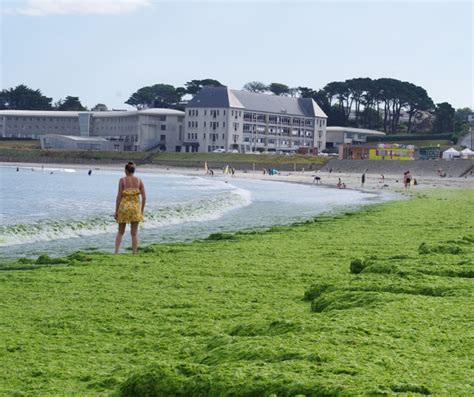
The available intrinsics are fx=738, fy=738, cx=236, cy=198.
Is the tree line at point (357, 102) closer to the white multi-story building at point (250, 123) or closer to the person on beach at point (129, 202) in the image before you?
the white multi-story building at point (250, 123)

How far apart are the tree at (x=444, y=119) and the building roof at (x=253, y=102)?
23299mm

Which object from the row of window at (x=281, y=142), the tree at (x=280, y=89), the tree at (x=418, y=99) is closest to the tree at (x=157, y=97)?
the tree at (x=280, y=89)

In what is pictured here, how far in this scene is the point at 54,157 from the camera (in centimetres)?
14162

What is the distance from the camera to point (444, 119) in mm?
146625

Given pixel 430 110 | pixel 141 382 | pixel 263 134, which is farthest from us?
pixel 430 110

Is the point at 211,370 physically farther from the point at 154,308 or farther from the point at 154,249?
the point at 154,249

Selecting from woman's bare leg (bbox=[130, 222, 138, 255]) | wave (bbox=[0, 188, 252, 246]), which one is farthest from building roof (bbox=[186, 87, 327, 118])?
woman's bare leg (bbox=[130, 222, 138, 255])

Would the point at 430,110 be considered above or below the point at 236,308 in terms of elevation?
above

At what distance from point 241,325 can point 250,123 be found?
133 meters

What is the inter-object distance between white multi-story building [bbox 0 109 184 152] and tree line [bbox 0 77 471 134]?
15.9 m

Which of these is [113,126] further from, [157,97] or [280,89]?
[280,89]

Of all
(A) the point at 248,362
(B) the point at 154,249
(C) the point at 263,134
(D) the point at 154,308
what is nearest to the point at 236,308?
(D) the point at 154,308

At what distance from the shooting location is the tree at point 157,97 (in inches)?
6816

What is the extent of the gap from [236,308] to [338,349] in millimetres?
2877
